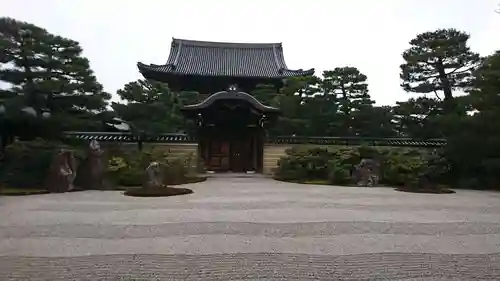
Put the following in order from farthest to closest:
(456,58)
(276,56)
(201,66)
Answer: (276,56)
(201,66)
(456,58)

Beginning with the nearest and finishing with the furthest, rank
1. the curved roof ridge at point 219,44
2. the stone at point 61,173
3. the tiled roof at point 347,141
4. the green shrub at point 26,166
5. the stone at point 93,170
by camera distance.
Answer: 1. the stone at point 61,173
2. the green shrub at point 26,166
3. the stone at point 93,170
4. the tiled roof at point 347,141
5. the curved roof ridge at point 219,44

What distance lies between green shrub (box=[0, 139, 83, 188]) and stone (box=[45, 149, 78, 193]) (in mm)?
413

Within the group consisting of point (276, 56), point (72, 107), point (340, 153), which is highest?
point (276, 56)

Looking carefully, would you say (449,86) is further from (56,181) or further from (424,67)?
(56,181)

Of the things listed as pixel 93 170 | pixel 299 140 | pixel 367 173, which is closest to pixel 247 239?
pixel 93 170

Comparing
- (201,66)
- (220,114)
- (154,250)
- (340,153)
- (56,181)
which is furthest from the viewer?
(201,66)

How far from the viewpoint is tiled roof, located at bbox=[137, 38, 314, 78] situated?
75.6ft

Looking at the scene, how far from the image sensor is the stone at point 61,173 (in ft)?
40.1

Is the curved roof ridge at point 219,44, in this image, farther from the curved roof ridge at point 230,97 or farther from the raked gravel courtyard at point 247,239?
the raked gravel courtyard at point 247,239

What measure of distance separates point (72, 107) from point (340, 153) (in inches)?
411

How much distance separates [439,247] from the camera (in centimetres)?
568

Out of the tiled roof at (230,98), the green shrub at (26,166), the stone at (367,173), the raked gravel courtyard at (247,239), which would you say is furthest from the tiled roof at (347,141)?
the green shrub at (26,166)

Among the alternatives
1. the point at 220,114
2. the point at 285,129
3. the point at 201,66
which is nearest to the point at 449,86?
the point at 285,129

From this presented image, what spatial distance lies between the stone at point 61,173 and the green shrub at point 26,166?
1.35 feet
